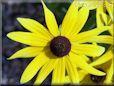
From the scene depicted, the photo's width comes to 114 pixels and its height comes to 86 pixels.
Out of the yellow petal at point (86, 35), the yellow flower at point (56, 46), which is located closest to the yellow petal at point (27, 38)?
the yellow flower at point (56, 46)

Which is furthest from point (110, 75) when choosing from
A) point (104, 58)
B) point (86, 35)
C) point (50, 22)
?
point (50, 22)

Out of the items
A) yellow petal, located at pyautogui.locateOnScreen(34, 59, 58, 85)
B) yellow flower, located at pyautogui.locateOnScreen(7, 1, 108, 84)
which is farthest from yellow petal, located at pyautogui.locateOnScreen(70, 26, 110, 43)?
yellow petal, located at pyautogui.locateOnScreen(34, 59, 58, 85)

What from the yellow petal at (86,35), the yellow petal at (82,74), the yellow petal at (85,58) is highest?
the yellow petal at (86,35)

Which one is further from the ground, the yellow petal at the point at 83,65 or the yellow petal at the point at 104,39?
the yellow petal at the point at 104,39

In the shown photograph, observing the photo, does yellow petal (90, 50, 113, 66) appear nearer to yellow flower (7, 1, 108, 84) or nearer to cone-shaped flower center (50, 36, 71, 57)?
yellow flower (7, 1, 108, 84)

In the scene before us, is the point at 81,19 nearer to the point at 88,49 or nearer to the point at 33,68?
the point at 88,49

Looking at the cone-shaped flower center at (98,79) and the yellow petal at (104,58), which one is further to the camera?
the cone-shaped flower center at (98,79)

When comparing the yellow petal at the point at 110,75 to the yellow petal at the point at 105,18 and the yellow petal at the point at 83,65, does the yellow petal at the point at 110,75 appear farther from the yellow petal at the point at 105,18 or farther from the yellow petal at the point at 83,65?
the yellow petal at the point at 105,18
